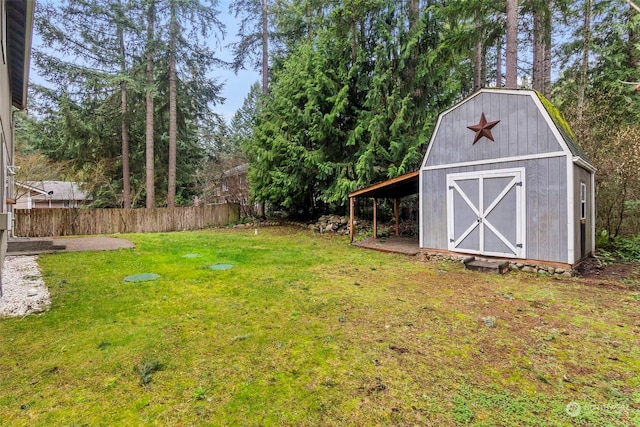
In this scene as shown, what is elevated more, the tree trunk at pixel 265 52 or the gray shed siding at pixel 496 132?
the tree trunk at pixel 265 52

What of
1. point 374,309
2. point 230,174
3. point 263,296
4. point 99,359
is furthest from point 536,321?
point 230,174

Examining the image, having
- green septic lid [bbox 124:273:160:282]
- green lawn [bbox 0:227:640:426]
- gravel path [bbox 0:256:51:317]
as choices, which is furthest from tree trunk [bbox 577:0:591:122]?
gravel path [bbox 0:256:51:317]

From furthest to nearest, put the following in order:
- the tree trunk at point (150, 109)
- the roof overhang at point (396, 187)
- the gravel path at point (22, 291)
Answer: the tree trunk at point (150, 109), the roof overhang at point (396, 187), the gravel path at point (22, 291)

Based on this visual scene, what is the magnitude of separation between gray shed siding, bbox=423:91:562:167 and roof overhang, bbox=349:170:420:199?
0.78 metres

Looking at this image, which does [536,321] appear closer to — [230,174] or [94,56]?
[94,56]

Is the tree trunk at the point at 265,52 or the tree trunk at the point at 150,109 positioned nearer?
the tree trunk at the point at 150,109

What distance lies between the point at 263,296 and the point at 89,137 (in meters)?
17.8

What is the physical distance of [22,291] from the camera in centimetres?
486

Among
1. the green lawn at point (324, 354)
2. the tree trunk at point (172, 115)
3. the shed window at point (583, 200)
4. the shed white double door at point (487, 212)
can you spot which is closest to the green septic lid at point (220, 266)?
the green lawn at point (324, 354)

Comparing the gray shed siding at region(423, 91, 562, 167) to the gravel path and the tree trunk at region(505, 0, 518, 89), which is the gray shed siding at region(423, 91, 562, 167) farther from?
the gravel path

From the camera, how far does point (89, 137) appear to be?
17.0 metres

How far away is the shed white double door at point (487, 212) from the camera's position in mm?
6555

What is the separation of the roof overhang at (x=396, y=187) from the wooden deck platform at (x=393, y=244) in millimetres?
1605

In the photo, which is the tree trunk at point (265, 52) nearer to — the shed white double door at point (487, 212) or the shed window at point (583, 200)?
the shed white double door at point (487, 212)
